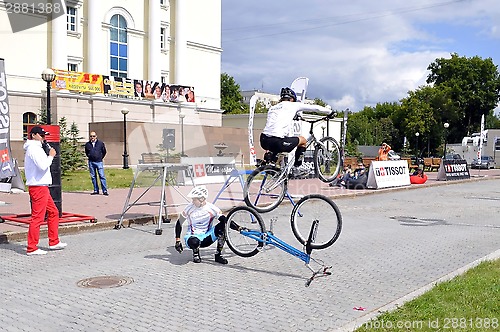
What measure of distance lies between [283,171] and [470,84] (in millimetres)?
78840

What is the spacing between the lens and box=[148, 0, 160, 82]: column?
1992 inches

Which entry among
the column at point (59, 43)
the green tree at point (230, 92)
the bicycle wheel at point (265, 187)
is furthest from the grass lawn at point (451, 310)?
the green tree at point (230, 92)

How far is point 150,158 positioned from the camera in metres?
11.6

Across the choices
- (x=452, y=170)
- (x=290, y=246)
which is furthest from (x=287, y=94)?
(x=452, y=170)

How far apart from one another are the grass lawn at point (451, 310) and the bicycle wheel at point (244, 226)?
280 cm

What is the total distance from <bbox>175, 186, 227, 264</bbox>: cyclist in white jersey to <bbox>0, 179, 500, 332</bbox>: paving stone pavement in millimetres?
312

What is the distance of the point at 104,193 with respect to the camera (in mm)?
19172

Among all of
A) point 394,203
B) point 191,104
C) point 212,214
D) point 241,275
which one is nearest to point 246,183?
point 212,214

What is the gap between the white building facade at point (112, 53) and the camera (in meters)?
41.1

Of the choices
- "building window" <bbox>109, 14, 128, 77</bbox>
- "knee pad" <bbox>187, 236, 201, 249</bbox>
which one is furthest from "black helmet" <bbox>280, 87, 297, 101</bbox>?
"building window" <bbox>109, 14, 128, 77</bbox>

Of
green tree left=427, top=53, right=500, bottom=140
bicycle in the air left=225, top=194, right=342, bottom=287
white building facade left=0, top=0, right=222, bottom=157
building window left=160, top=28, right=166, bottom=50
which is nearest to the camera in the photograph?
bicycle in the air left=225, top=194, right=342, bottom=287

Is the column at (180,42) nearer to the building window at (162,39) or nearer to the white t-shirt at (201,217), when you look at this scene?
the building window at (162,39)

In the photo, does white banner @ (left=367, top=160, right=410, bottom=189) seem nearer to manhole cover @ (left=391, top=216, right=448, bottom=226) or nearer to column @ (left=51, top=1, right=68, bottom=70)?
manhole cover @ (left=391, top=216, right=448, bottom=226)

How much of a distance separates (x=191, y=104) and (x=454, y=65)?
46025mm
